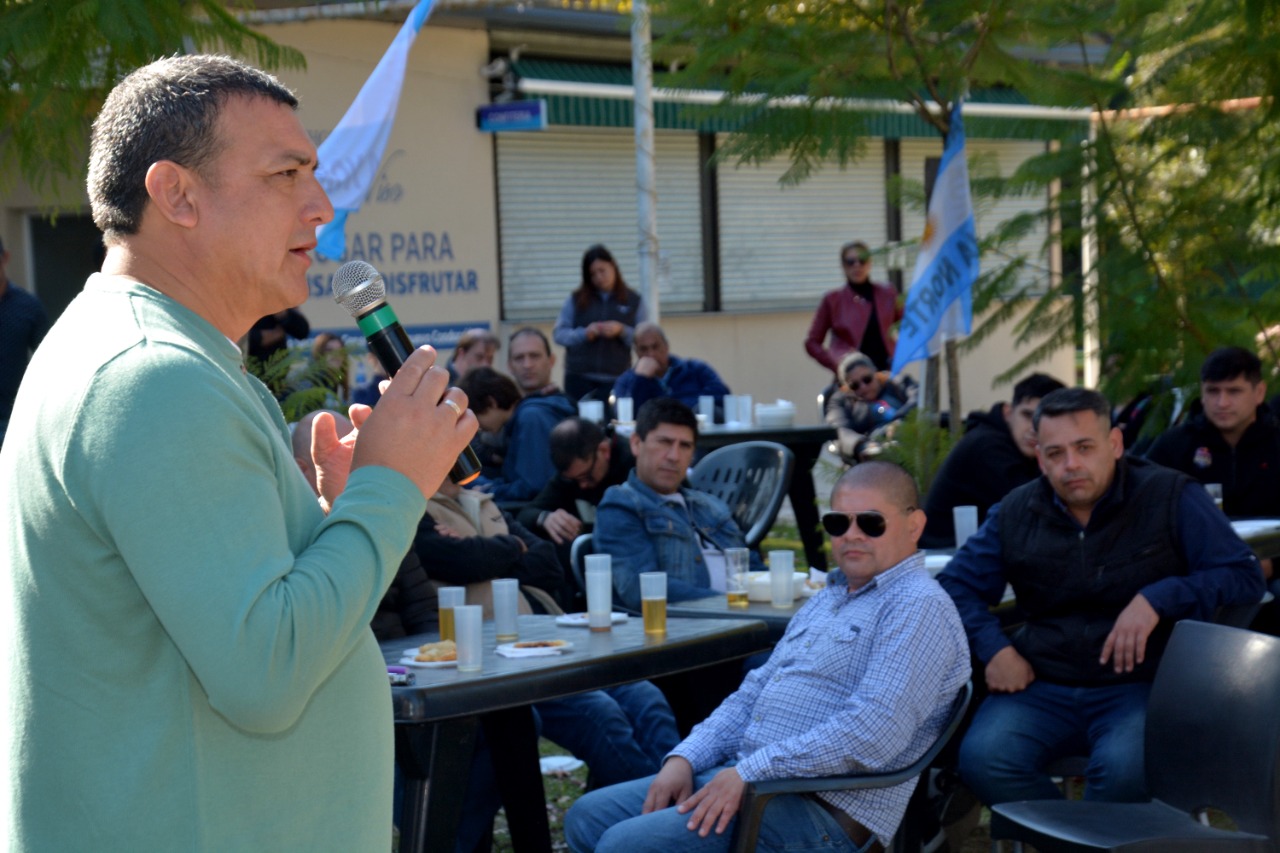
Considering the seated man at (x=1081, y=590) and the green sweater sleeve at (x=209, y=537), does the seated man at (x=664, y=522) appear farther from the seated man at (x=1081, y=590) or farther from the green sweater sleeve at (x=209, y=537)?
the green sweater sleeve at (x=209, y=537)

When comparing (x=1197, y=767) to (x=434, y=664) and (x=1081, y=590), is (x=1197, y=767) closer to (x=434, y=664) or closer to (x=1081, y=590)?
(x=1081, y=590)

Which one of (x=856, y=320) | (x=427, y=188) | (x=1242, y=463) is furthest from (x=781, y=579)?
(x=427, y=188)

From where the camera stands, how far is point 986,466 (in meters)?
6.61

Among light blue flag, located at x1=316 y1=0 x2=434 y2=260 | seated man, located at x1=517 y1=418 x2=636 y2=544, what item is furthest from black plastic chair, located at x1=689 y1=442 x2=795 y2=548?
light blue flag, located at x1=316 y1=0 x2=434 y2=260

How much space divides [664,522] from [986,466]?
1608mm

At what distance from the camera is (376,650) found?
1.83 m

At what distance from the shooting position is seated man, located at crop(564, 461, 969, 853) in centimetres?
373

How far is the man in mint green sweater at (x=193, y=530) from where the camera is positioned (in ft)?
4.97

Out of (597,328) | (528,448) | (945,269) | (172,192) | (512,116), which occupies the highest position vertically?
(512,116)

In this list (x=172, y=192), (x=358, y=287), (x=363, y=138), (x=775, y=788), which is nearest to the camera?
(x=172, y=192)

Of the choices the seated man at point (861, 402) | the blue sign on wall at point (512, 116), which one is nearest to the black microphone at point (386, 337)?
the seated man at point (861, 402)

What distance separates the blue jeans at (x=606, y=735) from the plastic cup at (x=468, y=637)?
2.90 feet

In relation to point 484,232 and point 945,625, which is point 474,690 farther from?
point 484,232

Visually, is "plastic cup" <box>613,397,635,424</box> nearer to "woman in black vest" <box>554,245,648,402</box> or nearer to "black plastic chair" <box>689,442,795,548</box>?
"woman in black vest" <box>554,245,648,402</box>
